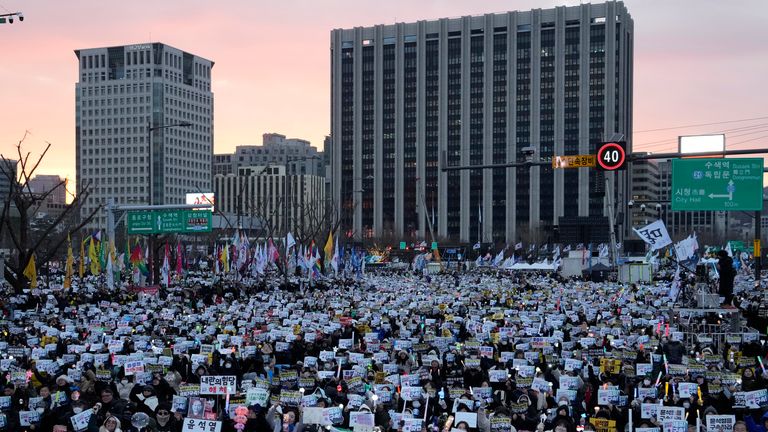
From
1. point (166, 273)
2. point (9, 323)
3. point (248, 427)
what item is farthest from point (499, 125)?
point (248, 427)

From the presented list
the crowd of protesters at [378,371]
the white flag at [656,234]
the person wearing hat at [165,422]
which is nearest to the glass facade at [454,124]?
the crowd of protesters at [378,371]

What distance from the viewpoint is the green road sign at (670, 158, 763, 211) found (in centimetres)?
2350

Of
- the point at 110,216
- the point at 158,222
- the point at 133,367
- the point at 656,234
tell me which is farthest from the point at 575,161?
the point at 158,222

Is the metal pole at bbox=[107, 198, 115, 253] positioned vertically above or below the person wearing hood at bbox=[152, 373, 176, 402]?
above

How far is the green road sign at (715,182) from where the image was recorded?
23.5m

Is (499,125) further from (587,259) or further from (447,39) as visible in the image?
(587,259)

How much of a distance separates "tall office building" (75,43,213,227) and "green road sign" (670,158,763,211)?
156 m

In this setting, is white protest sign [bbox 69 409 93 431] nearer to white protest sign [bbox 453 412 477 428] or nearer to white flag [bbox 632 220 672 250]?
white protest sign [bbox 453 412 477 428]

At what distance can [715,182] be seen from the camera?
23562 mm

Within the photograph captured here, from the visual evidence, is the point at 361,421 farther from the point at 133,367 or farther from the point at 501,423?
the point at 133,367

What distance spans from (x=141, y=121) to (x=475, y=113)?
209ft

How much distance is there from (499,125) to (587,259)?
9747 centimetres

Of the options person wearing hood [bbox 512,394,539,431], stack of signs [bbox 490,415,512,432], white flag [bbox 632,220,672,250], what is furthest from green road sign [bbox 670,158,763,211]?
stack of signs [bbox 490,415,512,432]

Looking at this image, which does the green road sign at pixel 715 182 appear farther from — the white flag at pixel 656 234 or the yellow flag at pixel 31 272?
the yellow flag at pixel 31 272
